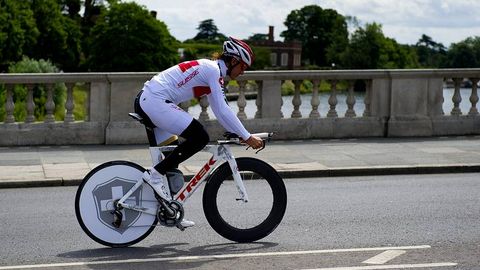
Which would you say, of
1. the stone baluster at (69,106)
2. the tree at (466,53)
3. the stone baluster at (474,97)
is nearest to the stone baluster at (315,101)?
the stone baluster at (474,97)

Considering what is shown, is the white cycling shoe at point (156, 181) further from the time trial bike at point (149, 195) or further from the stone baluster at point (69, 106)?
the stone baluster at point (69, 106)

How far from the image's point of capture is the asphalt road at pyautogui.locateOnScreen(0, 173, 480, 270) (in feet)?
23.7

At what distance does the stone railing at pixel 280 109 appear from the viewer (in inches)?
585

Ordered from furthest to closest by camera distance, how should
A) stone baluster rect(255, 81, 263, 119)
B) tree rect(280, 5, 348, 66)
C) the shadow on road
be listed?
tree rect(280, 5, 348, 66) < stone baluster rect(255, 81, 263, 119) < the shadow on road

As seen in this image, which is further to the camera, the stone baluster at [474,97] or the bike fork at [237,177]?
the stone baluster at [474,97]

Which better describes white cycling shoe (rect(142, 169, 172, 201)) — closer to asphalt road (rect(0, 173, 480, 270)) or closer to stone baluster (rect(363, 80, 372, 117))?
asphalt road (rect(0, 173, 480, 270))

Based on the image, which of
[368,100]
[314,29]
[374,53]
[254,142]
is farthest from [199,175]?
[314,29]

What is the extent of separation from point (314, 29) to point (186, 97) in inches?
5115

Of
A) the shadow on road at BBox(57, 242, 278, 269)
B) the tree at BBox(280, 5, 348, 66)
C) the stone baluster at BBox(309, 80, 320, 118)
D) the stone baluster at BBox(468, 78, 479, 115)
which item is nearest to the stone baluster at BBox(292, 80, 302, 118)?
the stone baluster at BBox(309, 80, 320, 118)

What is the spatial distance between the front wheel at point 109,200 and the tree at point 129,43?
83476 millimetres

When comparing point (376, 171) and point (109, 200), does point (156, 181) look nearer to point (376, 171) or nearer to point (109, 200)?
point (109, 200)

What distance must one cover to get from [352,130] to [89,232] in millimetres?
9062

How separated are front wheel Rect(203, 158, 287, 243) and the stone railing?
7283 mm

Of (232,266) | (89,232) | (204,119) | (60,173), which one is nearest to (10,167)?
(60,173)
